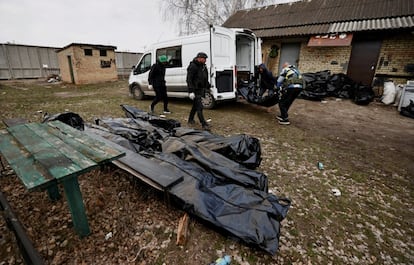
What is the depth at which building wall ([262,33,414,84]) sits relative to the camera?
8.05 metres

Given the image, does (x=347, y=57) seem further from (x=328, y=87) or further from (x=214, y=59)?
(x=214, y=59)

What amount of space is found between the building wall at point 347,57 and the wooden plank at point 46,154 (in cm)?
1122

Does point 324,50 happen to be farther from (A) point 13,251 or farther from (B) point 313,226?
(A) point 13,251

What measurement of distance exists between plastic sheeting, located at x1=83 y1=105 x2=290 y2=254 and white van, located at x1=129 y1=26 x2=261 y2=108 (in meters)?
3.18

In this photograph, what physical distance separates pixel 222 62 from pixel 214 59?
14.1 inches

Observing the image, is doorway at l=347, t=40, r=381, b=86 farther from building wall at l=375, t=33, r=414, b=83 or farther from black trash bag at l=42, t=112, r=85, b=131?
black trash bag at l=42, t=112, r=85, b=131

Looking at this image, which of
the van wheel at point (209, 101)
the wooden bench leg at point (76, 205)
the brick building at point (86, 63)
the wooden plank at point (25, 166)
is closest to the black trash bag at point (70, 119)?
the wooden plank at point (25, 166)

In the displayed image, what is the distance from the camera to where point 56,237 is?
1.72 metres

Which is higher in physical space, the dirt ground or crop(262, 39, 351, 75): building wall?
crop(262, 39, 351, 75): building wall

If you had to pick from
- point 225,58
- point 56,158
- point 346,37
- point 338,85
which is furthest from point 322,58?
point 56,158

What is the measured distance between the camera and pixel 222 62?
586 cm

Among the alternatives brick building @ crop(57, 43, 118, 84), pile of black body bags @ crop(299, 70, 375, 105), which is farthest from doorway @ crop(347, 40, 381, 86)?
brick building @ crop(57, 43, 118, 84)

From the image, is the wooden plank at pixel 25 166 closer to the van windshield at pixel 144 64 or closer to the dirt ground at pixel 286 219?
the dirt ground at pixel 286 219

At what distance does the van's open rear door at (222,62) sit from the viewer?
5.51 metres
